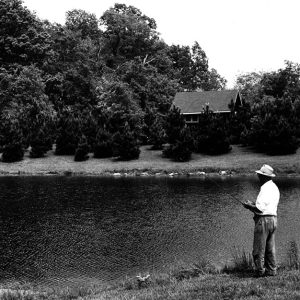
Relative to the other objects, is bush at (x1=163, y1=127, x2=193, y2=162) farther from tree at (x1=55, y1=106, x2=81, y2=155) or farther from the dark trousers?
the dark trousers

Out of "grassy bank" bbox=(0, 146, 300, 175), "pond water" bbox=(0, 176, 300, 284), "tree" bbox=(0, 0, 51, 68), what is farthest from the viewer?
"tree" bbox=(0, 0, 51, 68)

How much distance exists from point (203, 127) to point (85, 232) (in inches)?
1306

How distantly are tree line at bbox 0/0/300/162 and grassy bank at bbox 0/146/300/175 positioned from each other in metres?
1.32

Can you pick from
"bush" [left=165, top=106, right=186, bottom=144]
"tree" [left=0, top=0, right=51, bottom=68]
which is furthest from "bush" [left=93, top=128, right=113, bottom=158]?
"tree" [left=0, top=0, right=51, bottom=68]

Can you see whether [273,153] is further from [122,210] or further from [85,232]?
[85,232]

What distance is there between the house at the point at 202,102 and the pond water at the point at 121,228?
29.5 metres

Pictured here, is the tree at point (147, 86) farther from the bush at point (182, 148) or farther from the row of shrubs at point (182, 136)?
the bush at point (182, 148)

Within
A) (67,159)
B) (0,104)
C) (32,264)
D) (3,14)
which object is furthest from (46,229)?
(3,14)

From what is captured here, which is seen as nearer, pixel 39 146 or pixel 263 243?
pixel 263 243

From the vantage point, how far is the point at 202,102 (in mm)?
63312

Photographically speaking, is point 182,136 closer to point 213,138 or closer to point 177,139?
point 177,139

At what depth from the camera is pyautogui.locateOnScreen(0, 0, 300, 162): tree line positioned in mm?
47750

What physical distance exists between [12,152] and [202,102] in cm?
2821

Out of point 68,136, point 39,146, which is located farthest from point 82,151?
point 39,146
